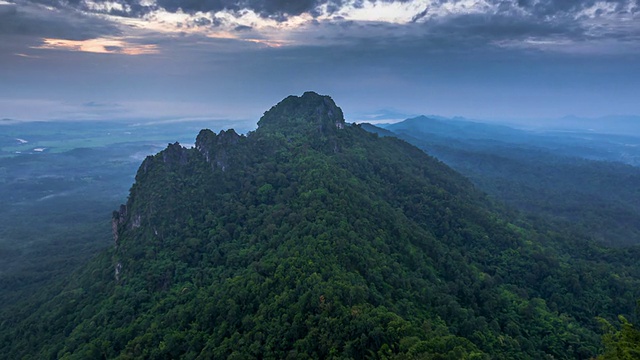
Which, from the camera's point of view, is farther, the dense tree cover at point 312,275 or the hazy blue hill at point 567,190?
the hazy blue hill at point 567,190

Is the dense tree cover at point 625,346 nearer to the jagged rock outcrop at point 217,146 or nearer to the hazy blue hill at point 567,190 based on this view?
the jagged rock outcrop at point 217,146

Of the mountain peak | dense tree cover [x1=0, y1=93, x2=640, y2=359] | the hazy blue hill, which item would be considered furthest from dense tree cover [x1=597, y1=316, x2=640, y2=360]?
the hazy blue hill

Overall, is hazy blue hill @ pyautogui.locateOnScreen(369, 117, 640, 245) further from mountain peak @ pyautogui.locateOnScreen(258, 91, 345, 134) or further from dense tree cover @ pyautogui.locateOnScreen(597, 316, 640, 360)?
dense tree cover @ pyautogui.locateOnScreen(597, 316, 640, 360)

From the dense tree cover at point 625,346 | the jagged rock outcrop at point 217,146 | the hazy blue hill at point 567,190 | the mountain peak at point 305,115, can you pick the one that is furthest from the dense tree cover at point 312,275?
the hazy blue hill at point 567,190

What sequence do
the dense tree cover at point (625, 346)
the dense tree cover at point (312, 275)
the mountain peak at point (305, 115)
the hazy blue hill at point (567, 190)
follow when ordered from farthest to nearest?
the hazy blue hill at point (567, 190) < the mountain peak at point (305, 115) < the dense tree cover at point (312, 275) < the dense tree cover at point (625, 346)

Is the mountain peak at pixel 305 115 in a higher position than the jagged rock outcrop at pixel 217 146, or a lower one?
higher

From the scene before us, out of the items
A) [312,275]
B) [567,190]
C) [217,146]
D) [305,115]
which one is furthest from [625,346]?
[567,190]

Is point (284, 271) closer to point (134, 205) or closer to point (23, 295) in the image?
point (134, 205)
